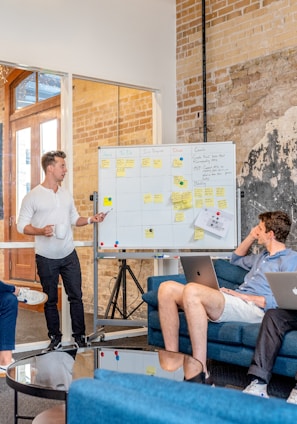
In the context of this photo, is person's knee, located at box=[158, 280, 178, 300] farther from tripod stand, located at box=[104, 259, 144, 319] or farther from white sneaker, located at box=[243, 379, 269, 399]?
tripod stand, located at box=[104, 259, 144, 319]

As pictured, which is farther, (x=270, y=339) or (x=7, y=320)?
(x=7, y=320)

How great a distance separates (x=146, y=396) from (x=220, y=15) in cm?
531

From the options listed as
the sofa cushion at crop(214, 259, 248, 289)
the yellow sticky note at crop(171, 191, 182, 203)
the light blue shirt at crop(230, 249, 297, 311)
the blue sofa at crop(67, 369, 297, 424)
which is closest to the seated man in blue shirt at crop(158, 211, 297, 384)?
the light blue shirt at crop(230, 249, 297, 311)

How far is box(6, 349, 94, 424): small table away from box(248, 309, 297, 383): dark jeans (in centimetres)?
109

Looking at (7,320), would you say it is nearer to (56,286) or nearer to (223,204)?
(56,286)

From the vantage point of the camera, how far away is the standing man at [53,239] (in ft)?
16.5

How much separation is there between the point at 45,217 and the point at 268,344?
238 centimetres

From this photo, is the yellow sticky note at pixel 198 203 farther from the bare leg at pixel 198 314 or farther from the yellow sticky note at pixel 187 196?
the bare leg at pixel 198 314

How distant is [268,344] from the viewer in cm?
358

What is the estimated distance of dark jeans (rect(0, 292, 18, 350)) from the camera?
3990mm

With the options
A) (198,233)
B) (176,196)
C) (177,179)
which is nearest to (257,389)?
(198,233)

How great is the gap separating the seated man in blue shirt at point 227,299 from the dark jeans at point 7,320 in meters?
1.07

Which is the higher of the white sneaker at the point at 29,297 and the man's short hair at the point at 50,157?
the man's short hair at the point at 50,157

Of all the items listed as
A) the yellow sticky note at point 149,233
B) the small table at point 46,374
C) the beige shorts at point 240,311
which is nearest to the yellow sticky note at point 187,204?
the yellow sticky note at point 149,233
